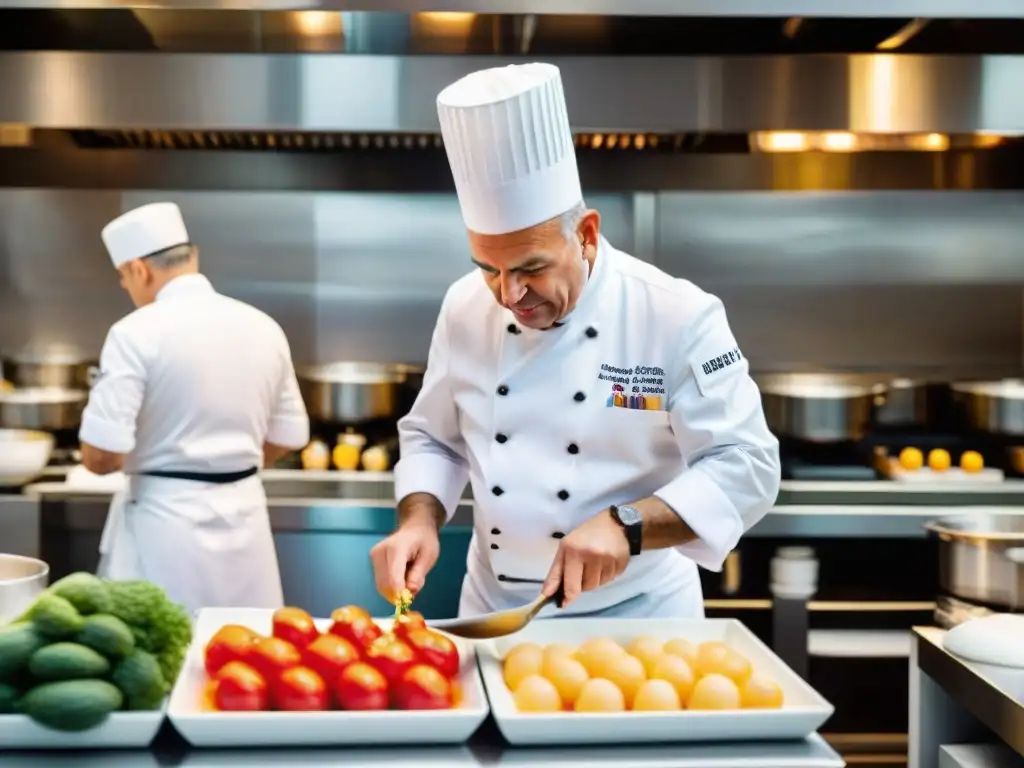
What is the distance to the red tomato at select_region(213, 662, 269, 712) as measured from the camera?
145 cm

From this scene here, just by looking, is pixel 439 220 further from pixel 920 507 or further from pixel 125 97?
pixel 920 507

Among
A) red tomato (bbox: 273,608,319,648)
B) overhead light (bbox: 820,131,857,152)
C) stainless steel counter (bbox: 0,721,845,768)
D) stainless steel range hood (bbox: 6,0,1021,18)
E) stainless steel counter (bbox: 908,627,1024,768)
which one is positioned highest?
stainless steel range hood (bbox: 6,0,1021,18)

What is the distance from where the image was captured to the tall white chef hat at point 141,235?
332 centimetres

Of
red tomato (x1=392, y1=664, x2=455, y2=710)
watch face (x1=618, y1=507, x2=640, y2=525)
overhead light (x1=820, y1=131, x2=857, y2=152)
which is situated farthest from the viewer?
overhead light (x1=820, y1=131, x2=857, y2=152)

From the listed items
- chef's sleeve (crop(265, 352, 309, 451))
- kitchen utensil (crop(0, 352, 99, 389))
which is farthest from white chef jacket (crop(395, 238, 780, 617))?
kitchen utensil (crop(0, 352, 99, 389))

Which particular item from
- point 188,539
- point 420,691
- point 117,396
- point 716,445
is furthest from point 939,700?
point 117,396

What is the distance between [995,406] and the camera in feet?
12.1

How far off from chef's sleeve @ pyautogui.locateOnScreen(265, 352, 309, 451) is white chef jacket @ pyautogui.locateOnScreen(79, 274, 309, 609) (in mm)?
67

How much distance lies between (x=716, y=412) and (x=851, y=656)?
1.82 m

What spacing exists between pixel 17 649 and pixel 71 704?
11 centimetres

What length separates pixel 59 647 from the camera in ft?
4.58

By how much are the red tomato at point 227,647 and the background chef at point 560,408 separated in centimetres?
31

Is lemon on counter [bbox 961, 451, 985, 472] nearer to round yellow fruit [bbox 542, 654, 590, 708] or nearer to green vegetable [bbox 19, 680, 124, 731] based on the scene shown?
round yellow fruit [bbox 542, 654, 590, 708]

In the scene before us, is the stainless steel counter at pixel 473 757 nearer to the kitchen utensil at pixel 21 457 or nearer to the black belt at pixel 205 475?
the black belt at pixel 205 475
